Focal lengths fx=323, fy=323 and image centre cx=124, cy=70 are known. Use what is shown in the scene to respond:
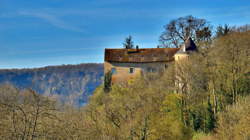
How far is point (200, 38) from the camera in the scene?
45.6m

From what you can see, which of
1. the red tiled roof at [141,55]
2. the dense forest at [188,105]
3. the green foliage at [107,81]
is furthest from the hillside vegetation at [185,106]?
the red tiled roof at [141,55]

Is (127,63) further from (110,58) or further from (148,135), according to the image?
(148,135)

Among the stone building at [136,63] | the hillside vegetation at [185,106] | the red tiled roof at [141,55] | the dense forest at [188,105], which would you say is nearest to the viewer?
the hillside vegetation at [185,106]

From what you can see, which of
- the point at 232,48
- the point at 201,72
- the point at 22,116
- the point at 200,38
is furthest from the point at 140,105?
the point at 200,38

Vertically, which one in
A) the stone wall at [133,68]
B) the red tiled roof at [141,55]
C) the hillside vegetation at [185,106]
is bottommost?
the hillside vegetation at [185,106]

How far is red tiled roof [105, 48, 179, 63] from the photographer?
43.3 metres

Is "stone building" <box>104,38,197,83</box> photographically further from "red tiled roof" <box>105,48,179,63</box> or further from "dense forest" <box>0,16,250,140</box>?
"dense forest" <box>0,16,250,140</box>

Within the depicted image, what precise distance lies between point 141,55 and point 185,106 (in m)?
13.9

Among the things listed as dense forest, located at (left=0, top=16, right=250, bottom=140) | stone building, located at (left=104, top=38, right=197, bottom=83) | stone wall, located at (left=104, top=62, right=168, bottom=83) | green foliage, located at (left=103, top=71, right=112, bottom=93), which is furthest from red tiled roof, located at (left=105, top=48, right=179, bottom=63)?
dense forest, located at (left=0, top=16, right=250, bottom=140)

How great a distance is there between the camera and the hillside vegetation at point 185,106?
2044cm

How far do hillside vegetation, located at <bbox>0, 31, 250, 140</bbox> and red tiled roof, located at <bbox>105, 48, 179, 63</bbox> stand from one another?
4.99 meters

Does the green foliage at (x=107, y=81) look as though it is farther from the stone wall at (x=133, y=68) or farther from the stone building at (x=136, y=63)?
the stone wall at (x=133, y=68)

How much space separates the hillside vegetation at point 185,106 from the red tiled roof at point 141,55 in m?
4.99

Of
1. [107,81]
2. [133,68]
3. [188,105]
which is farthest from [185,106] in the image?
[107,81]
